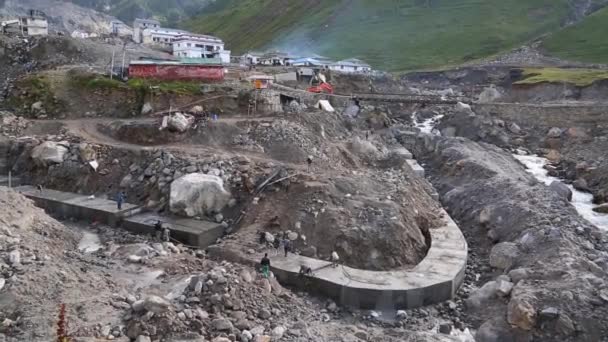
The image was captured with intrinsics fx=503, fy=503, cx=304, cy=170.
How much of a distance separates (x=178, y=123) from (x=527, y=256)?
68.5 feet

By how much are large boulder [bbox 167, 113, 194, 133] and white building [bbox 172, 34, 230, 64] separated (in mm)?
42979

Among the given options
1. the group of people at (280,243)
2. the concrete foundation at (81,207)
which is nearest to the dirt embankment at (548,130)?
the group of people at (280,243)

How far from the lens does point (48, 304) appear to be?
1484cm

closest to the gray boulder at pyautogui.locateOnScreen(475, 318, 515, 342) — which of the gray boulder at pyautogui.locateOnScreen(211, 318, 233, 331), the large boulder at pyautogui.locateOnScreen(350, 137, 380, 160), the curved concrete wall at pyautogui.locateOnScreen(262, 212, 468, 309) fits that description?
the curved concrete wall at pyautogui.locateOnScreen(262, 212, 468, 309)

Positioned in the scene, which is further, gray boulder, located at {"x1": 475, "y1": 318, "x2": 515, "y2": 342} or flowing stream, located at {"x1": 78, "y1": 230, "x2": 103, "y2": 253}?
flowing stream, located at {"x1": 78, "y1": 230, "x2": 103, "y2": 253}

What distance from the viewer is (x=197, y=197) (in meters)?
25.0

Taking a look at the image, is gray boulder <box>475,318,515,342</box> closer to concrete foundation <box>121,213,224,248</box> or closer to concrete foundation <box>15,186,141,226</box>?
concrete foundation <box>121,213,224,248</box>

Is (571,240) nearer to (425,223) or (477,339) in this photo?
(425,223)

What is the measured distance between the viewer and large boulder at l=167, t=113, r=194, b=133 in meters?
31.1

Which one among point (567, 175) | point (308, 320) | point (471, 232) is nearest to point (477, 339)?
point (308, 320)

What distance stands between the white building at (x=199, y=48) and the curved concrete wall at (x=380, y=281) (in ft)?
188

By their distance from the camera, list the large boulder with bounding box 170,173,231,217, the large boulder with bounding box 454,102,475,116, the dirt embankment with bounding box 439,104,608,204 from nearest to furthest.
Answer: the large boulder with bounding box 170,173,231,217
the dirt embankment with bounding box 439,104,608,204
the large boulder with bounding box 454,102,475,116

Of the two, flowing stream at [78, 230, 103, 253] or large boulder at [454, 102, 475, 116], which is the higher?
flowing stream at [78, 230, 103, 253]

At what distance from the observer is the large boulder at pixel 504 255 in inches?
882
